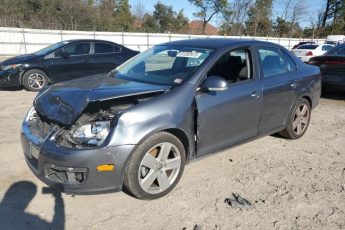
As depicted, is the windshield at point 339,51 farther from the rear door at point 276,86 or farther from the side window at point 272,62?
the side window at point 272,62

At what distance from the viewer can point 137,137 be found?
10.6 ft

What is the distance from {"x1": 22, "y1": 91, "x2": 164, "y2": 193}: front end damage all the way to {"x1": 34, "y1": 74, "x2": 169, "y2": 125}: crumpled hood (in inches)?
2.5

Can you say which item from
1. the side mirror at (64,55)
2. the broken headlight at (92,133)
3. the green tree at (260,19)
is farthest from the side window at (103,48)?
the green tree at (260,19)

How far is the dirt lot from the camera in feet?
10.5

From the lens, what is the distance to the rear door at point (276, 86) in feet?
15.2

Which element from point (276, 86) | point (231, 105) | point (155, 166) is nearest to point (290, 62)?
point (276, 86)

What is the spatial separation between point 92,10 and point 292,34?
1164 inches

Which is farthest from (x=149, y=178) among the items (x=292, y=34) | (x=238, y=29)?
(x=292, y=34)

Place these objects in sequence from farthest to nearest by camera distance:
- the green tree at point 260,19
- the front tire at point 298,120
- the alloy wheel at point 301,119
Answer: the green tree at point 260,19, the alloy wheel at point 301,119, the front tire at point 298,120

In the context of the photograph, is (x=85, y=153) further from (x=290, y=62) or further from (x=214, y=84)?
(x=290, y=62)

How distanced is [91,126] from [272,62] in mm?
2849

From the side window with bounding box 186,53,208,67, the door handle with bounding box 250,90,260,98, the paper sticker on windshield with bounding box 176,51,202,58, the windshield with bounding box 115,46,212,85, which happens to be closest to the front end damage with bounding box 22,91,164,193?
the windshield with bounding box 115,46,212,85

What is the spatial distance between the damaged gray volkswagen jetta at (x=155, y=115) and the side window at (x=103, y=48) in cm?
562

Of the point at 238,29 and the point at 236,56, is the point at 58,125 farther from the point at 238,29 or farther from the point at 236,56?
the point at 238,29
